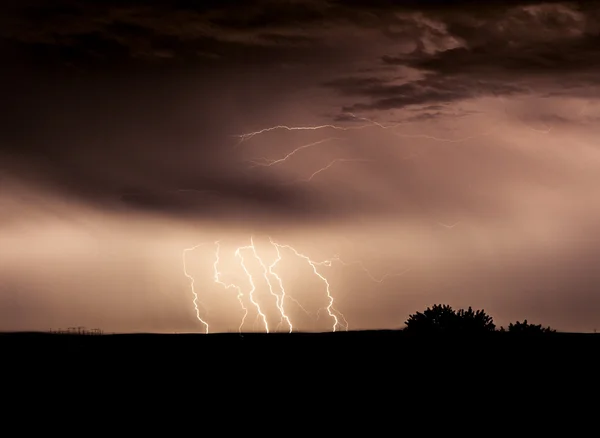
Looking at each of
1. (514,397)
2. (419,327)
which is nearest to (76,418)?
(514,397)

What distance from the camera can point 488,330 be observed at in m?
21.9

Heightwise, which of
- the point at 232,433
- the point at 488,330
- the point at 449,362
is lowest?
the point at 232,433

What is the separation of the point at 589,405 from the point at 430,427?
2.67 m

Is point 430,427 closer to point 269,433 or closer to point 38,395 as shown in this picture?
point 269,433

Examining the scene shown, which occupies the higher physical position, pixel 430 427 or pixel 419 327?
pixel 419 327

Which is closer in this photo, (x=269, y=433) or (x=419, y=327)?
(x=269, y=433)

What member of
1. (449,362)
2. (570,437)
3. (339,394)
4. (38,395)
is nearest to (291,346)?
(449,362)

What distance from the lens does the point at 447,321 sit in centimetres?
2259

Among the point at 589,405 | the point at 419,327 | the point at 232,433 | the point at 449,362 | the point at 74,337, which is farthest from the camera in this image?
the point at 419,327

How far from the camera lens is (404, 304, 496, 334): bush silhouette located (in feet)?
73.3

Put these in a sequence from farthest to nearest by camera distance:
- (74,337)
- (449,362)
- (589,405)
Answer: (74,337) < (449,362) < (589,405)

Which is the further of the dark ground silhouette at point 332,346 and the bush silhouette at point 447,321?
the bush silhouette at point 447,321

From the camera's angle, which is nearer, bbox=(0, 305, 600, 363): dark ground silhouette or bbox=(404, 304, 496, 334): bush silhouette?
bbox=(0, 305, 600, 363): dark ground silhouette

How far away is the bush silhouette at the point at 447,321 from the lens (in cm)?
2233
